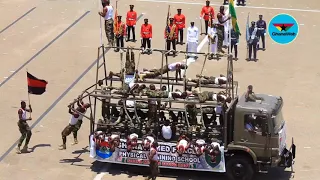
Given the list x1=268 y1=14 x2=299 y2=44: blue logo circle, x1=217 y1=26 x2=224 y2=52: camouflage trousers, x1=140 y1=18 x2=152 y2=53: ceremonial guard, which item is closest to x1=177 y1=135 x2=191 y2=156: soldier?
x1=217 y1=26 x2=224 y2=52: camouflage trousers

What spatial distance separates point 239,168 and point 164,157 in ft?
6.69

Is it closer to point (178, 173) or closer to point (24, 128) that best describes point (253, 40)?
point (178, 173)

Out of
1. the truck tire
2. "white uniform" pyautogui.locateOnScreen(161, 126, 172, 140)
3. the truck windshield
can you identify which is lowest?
the truck tire

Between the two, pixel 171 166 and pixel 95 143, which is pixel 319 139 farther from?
pixel 95 143

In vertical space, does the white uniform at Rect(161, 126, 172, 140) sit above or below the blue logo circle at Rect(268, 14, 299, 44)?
below

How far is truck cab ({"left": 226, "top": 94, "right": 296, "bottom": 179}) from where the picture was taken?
2005 centimetres

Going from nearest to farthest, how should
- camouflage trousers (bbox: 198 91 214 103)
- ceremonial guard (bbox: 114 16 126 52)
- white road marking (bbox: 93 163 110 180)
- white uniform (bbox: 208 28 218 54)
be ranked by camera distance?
camouflage trousers (bbox: 198 91 214 103)
white road marking (bbox: 93 163 110 180)
white uniform (bbox: 208 28 218 54)
ceremonial guard (bbox: 114 16 126 52)

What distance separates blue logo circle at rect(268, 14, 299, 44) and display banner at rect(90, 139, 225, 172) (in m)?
11.9

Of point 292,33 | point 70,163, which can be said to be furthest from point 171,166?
point 292,33

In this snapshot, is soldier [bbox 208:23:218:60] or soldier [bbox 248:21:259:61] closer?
soldier [bbox 208:23:218:60]

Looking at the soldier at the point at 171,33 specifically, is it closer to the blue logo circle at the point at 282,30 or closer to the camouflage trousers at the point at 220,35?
the camouflage trousers at the point at 220,35

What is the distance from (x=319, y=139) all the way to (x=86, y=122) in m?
7.26

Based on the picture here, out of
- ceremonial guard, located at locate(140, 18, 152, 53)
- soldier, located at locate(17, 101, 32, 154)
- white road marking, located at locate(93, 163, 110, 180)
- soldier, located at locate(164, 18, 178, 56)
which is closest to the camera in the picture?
white road marking, located at locate(93, 163, 110, 180)

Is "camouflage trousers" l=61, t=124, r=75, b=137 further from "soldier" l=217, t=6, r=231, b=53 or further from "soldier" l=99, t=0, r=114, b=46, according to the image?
"soldier" l=217, t=6, r=231, b=53
